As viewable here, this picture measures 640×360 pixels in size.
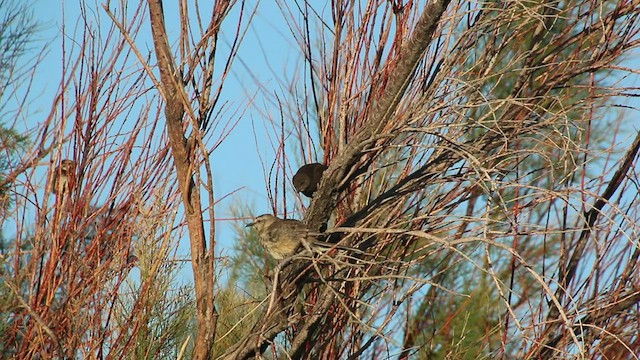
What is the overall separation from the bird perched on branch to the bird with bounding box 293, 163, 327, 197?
10.4 inches

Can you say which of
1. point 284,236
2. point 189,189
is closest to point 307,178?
point 284,236

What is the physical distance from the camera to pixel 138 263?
13.2 feet

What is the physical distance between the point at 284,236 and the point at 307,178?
61 cm

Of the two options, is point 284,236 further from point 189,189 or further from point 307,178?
point 307,178

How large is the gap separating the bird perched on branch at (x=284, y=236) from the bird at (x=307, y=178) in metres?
0.26

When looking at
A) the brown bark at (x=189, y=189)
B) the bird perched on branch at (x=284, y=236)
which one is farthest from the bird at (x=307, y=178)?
the brown bark at (x=189, y=189)

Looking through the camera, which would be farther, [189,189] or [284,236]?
[284,236]

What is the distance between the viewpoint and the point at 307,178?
14.1 feet

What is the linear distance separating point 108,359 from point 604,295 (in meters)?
2.10

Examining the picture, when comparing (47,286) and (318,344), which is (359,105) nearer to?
(318,344)

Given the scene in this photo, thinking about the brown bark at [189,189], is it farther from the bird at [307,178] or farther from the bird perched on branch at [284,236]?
the bird at [307,178]

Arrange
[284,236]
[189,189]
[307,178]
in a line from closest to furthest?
[189,189], [284,236], [307,178]

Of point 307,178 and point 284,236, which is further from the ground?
point 307,178

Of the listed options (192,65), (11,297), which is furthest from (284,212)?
(11,297)
